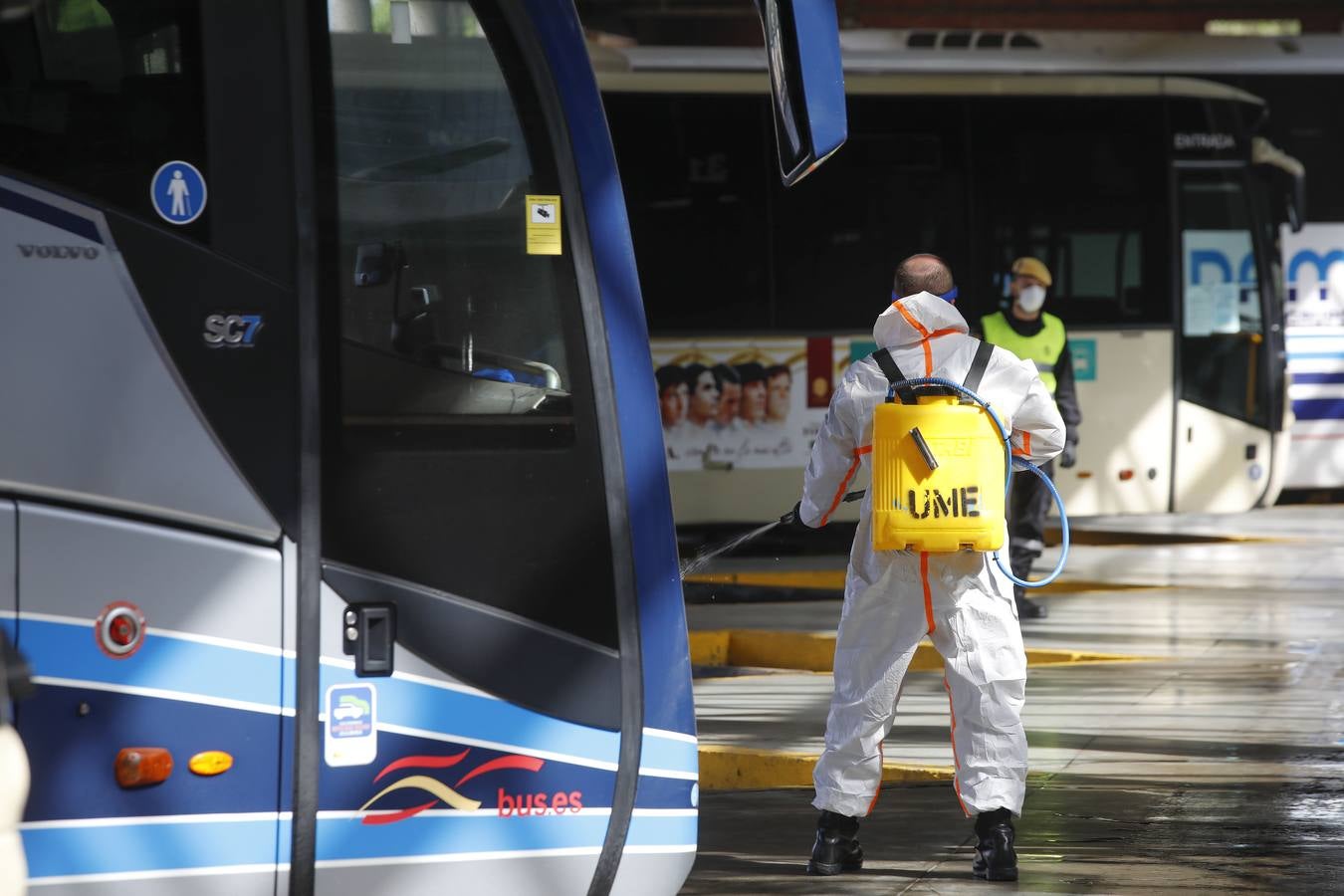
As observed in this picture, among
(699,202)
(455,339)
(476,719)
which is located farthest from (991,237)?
(476,719)

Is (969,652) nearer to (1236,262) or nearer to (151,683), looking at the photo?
(151,683)

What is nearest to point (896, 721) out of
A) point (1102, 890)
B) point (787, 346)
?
point (1102, 890)

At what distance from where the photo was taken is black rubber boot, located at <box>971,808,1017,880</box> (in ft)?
19.0

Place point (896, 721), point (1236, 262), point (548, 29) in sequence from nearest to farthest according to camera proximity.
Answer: point (548, 29) → point (896, 721) → point (1236, 262)

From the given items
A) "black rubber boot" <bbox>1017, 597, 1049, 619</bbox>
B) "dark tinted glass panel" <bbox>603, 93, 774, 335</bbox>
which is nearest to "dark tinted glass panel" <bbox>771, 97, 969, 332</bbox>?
"dark tinted glass panel" <bbox>603, 93, 774, 335</bbox>

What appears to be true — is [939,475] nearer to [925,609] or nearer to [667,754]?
[925,609]

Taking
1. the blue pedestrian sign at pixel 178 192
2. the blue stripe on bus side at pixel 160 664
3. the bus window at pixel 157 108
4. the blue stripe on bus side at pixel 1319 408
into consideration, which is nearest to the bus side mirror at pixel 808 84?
the bus window at pixel 157 108

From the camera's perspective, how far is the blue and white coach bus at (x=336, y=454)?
385cm

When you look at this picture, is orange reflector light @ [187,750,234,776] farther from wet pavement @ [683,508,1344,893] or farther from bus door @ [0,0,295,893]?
wet pavement @ [683,508,1344,893]

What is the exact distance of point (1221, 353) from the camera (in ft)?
49.9

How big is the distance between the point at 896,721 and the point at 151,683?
5196 millimetres

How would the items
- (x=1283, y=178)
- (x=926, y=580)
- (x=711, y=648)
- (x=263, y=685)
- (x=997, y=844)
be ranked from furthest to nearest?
1. (x=1283, y=178)
2. (x=711, y=648)
3. (x=997, y=844)
4. (x=926, y=580)
5. (x=263, y=685)

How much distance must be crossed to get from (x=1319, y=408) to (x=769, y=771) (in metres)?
11.8

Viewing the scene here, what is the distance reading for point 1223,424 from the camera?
1518 centimetres
